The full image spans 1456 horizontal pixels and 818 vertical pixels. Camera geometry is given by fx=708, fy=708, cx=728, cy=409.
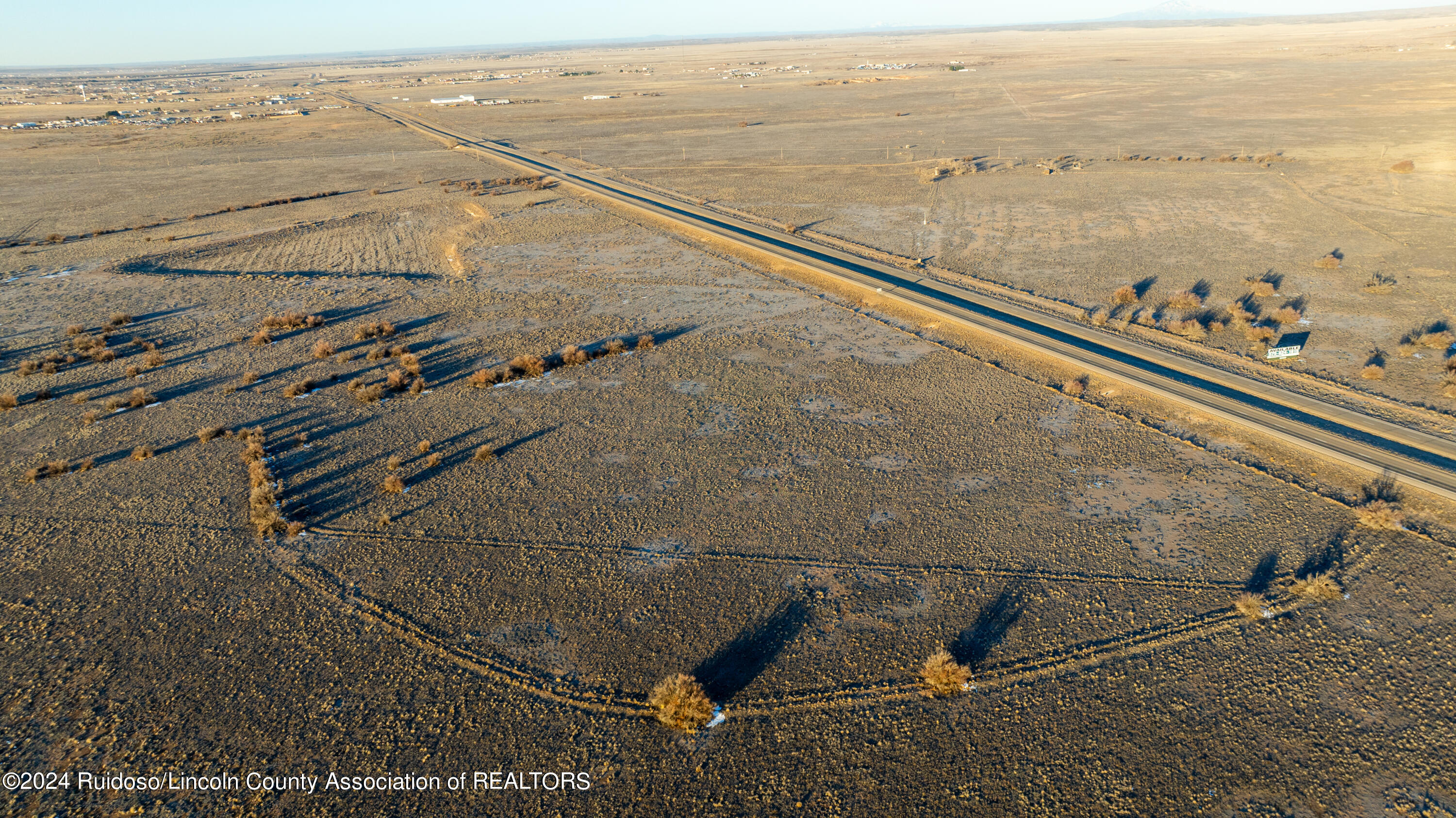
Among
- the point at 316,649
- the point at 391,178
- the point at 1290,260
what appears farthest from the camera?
the point at 391,178

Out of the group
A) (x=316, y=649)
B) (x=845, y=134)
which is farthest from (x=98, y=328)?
(x=845, y=134)

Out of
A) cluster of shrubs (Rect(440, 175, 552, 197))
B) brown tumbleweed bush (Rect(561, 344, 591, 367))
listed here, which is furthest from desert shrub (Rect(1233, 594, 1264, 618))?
cluster of shrubs (Rect(440, 175, 552, 197))

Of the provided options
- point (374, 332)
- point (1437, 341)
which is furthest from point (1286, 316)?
point (374, 332)

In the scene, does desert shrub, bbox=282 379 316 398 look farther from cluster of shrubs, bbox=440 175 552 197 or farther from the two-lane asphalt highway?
cluster of shrubs, bbox=440 175 552 197

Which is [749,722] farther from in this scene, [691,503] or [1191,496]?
[1191,496]

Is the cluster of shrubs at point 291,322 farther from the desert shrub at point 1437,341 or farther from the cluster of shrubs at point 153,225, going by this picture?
the desert shrub at point 1437,341

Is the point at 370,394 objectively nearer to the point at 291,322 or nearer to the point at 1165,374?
the point at 291,322
